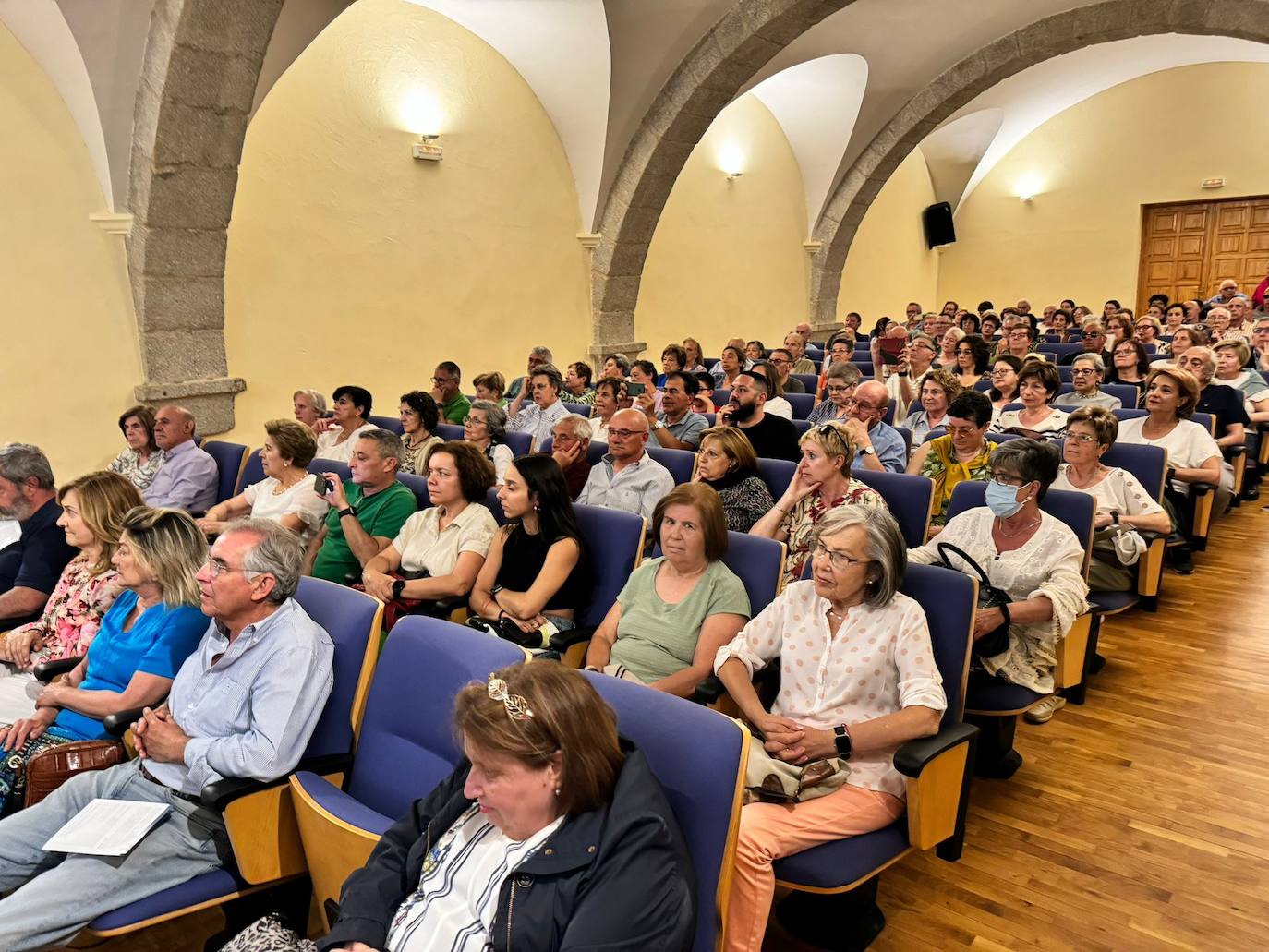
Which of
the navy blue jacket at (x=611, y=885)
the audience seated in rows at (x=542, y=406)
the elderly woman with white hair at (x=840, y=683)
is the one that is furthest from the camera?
the audience seated in rows at (x=542, y=406)

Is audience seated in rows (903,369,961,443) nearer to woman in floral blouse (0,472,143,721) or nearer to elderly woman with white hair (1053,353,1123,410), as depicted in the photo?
elderly woman with white hair (1053,353,1123,410)

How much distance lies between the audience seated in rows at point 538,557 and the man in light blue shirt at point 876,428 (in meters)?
1.65

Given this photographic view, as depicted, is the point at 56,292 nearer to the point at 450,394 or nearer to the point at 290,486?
the point at 450,394

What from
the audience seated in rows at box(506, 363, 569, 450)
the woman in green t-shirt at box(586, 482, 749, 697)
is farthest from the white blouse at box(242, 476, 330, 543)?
the audience seated in rows at box(506, 363, 569, 450)

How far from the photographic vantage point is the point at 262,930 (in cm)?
164

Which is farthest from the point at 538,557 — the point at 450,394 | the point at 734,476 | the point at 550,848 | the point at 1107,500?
the point at 450,394

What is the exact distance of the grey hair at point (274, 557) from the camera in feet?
7.02

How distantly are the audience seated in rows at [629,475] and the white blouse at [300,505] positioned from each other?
111cm

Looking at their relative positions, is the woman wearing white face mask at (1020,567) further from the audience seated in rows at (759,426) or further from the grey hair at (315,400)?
the grey hair at (315,400)

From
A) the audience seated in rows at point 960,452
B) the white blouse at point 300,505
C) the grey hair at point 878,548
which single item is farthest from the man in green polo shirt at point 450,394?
the grey hair at point 878,548

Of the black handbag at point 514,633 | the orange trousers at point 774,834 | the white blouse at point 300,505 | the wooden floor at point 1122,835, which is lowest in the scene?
the wooden floor at point 1122,835

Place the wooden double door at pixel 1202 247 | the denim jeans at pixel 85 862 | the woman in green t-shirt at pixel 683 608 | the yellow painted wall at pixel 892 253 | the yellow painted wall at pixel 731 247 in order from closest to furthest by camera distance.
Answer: the denim jeans at pixel 85 862
the woman in green t-shirt at pixel 683 608
the yellow painted wall at pixel 731 247
the wooden double door at pixel 1202 247
the yellow painted wall at pixel 892 253

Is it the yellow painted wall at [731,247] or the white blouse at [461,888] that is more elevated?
the yellow painted wall at [731,247]

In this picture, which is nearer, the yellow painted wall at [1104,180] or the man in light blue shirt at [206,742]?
the man in light blue shirt at [206,742]
